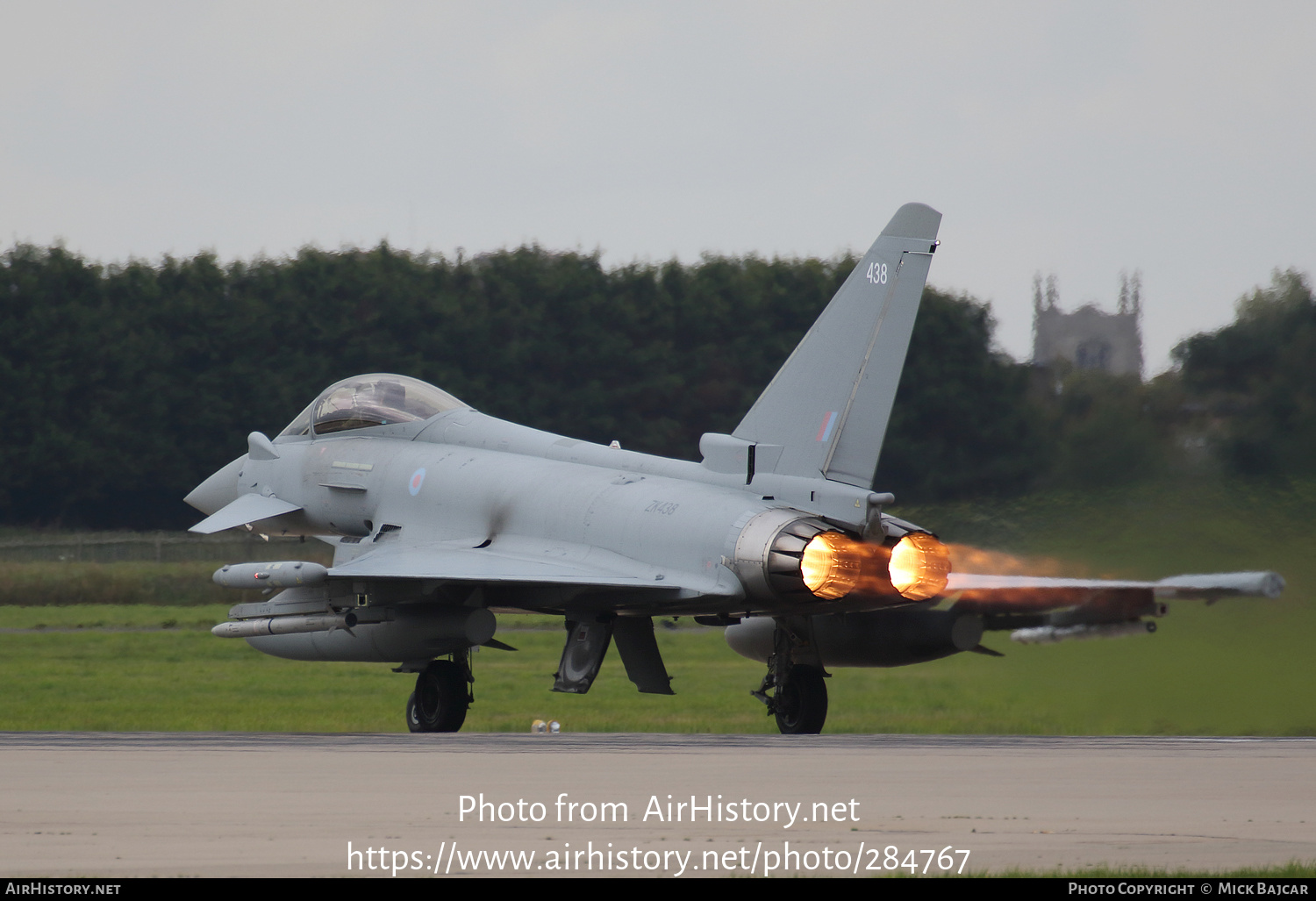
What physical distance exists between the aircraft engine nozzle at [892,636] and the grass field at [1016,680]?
76 cm

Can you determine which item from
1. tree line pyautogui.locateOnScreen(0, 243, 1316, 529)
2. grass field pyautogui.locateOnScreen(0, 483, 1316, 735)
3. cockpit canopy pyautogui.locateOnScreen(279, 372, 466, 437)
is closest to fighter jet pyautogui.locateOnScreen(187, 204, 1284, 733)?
cockpit canopy pyautogui.locateOnScreen(279, 372, 466, 437)

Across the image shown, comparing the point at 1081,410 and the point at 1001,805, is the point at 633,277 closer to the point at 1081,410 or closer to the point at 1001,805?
the point at 1081,410

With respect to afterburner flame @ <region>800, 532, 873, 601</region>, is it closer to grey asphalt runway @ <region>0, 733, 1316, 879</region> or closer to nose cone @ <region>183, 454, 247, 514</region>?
grey asphalt runway @ <region>0, 733, 1316, 879</region>

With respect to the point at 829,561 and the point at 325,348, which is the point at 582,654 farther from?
the point at 325,348

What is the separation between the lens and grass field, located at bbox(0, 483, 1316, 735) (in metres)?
16.4

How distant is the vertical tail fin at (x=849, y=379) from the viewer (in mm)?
15703

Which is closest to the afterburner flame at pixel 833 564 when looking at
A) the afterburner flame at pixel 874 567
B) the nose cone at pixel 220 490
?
the afterburner flame at pixel 874 567

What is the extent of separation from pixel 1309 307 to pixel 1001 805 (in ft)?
45.8

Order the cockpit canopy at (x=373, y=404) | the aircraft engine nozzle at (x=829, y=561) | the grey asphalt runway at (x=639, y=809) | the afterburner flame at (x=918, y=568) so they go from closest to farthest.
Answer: the grey asphalt runway at (x=639, y=809)
the aircraft engine nozzle at (x=829, y=561)
the afterburner flame at (x=918, y=568)
the cockpit canopy at (x=373, y=404)

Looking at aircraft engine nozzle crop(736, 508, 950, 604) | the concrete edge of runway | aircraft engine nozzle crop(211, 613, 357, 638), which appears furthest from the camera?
aircraft engine nozzle crop(211, 613, 357, 638)

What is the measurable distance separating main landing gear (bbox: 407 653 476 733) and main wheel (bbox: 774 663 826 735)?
311 cm

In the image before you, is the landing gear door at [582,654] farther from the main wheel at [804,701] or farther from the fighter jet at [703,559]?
the main wheel at [804,701]
